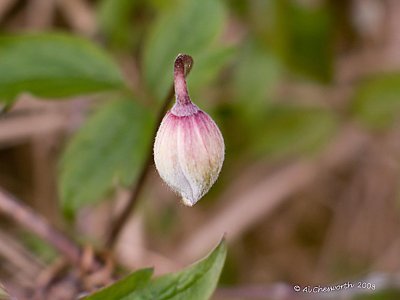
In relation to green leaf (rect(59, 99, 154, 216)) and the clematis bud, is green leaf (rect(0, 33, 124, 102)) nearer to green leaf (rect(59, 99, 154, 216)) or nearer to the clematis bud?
green leaf (rect(59, 99, 154, 216))

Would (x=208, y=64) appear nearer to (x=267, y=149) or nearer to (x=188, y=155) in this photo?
(x=188, y=155)

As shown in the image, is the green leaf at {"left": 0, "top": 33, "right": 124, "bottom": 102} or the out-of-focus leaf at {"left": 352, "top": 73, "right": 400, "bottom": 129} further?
the out-of-focus leaf at {"left": 352, "top": 73, "right": 400, "bottom": 129}

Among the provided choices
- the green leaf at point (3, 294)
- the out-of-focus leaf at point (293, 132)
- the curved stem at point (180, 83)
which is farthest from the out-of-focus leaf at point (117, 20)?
the green leaf at point (3, 294)

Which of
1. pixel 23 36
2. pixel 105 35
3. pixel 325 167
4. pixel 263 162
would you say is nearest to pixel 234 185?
pixel 263 162

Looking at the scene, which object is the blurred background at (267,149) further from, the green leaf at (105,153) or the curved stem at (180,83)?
the curved stem at (180,83)

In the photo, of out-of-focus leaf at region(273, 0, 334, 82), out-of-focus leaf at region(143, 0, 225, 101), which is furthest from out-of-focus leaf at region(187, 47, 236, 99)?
out-of-focus leaf at region(273, 0, 334, 82)

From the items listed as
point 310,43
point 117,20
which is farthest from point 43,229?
point 310,43
